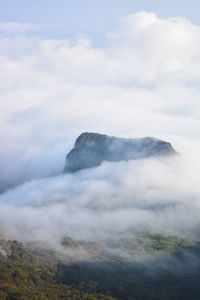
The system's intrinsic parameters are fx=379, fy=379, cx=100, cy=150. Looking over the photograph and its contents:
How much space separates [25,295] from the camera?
19362 centimetres

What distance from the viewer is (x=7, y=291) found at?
195m

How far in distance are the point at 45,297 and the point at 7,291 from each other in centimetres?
2000

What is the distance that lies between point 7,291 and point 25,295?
9.72 meters

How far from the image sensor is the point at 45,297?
199250 mm

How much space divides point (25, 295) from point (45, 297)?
1143 centimetres
